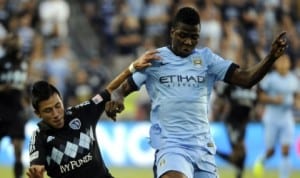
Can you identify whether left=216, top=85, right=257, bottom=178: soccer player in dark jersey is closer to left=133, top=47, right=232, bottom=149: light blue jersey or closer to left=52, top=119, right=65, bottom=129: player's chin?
left=133, top=47, right=232, bottom=149: light blue jersey

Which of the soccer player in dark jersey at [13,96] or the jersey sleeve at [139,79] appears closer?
the jersey sleeve at [139,79]

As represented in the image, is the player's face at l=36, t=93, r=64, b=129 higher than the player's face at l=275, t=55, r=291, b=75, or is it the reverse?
the player's face at l=36, t=93, r=64, b=129

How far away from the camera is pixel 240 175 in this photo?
1534 cm

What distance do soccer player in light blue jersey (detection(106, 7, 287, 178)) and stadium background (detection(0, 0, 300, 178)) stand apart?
36.5 feet

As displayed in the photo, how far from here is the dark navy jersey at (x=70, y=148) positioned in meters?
8.18

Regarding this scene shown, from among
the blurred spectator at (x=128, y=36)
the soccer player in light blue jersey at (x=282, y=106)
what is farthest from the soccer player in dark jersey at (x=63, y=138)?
the blurred spectator at (x=128, y=36)

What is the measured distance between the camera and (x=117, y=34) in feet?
75.4

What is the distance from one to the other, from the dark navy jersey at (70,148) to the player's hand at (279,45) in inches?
73.2

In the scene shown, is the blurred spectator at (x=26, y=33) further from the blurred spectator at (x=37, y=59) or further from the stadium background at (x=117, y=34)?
the blurred spectator at (x=37, y=59)

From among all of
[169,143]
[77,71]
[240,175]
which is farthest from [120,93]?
[77,71]

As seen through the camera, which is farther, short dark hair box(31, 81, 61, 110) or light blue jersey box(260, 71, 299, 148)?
light blue jersey box(260, 71, 299, 148)

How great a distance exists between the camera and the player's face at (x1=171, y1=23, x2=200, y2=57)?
324 inches

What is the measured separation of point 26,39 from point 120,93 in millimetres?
13862

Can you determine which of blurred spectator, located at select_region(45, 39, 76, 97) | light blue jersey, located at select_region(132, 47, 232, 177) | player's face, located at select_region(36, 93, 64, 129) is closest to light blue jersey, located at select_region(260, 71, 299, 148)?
blurred spectator, located at select_region(45, 39, 76, 97)
